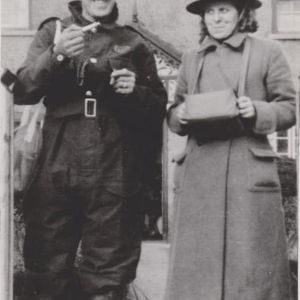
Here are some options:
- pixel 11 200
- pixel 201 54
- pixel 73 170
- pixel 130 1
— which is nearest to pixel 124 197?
pixel 73 170

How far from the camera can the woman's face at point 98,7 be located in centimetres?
330

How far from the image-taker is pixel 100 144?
3240mm

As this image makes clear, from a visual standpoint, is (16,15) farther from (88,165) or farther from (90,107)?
(88,165)

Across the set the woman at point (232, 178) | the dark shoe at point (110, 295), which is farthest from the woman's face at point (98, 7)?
the dark shoe at point (110, 295)

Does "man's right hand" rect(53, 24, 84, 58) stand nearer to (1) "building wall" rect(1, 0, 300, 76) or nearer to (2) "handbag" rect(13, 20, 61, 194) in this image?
(2) "handbag" rect(13, 20, 61, 194)

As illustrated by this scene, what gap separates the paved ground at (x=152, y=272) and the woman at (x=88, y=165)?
2.13 ft

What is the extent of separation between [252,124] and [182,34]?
198 cm

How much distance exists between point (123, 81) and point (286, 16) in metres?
1.32

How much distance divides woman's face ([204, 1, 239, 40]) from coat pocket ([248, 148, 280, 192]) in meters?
0.56

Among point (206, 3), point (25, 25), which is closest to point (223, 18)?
point (206, 3)

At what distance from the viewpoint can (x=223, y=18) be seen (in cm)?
314

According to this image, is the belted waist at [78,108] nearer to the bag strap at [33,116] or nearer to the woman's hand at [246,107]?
the bag strap at [33,116]

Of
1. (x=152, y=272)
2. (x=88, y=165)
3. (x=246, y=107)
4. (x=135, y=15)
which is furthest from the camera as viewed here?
(x=135, y=15)

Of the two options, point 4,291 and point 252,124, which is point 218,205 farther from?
point 4,291
